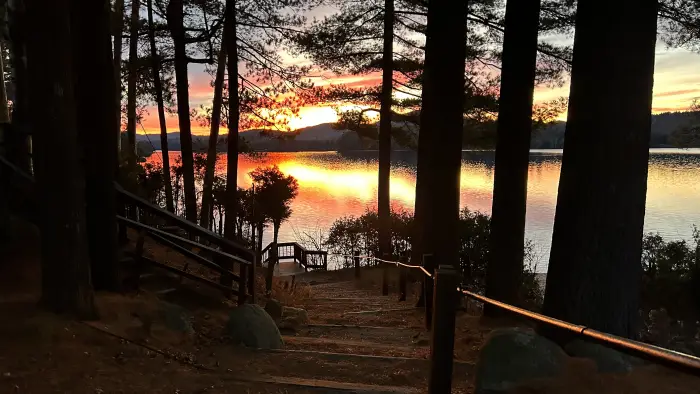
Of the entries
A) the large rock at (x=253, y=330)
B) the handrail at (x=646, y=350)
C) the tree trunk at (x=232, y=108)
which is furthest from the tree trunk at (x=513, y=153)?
the tree trunk at (x=232, y=108)

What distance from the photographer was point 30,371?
12.2 ft

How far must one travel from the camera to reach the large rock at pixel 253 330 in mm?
5445

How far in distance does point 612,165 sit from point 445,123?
4.02 meters

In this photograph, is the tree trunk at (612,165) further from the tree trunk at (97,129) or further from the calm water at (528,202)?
the calm water at (528,202)

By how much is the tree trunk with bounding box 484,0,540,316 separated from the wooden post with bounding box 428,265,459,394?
14.2 ft

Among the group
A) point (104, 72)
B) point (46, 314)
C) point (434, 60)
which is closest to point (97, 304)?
point (46, 314)

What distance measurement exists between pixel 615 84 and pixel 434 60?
4.28 meters

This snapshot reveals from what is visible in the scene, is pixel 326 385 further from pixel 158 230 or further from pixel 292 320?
pixel 158 230

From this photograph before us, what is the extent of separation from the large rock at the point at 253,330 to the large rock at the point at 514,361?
2491 millimetres

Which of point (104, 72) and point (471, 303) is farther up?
point (104, 72)

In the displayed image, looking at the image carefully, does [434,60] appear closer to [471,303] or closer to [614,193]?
[614,193]

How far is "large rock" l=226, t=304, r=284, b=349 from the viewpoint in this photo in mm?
5445

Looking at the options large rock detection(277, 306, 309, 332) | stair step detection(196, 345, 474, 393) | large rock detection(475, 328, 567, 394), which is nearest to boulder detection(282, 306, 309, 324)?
large rock detection(277, 306, 309, 332)

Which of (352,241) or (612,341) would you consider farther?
(352,241)
